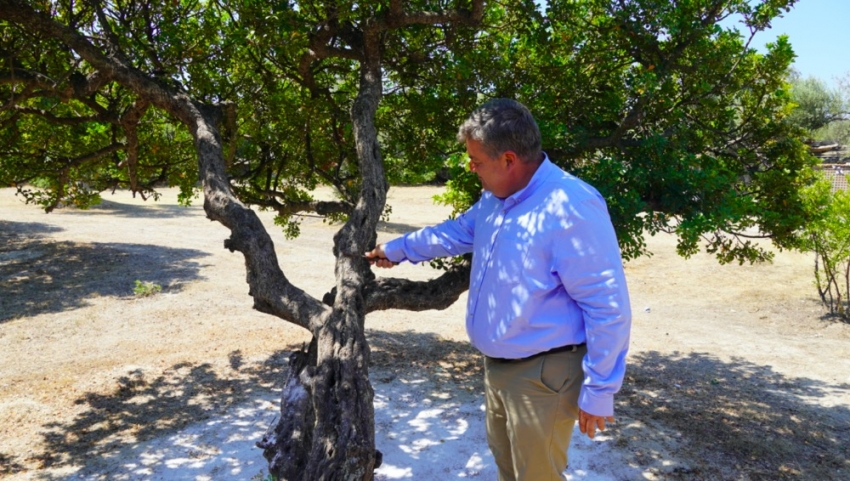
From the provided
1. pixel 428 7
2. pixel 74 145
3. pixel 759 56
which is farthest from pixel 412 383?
pixel 74 145

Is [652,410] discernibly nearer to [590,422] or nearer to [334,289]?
[334,289]

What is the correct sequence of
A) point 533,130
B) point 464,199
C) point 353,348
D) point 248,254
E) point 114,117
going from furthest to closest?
1. point 114,117
2. point 464,199
3. point 248,254
4. point 353,348
5. point 533,130

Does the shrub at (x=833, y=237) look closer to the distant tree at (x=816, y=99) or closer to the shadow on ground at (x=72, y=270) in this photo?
the shadow on ground at (x=72, y=270)

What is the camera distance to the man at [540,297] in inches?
81.3

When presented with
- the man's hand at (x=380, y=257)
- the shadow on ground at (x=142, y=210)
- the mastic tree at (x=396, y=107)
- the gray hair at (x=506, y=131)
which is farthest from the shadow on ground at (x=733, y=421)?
the shadow on ground at (x=142, y=210)

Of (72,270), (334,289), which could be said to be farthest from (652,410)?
(72,270)

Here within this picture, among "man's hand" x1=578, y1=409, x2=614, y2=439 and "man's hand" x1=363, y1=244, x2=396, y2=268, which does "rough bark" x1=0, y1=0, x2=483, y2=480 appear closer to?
"man's hand" x1=363, y1=244, x2=396, y2=268

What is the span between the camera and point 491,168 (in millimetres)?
2346

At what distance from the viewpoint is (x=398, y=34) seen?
5141 millimetres

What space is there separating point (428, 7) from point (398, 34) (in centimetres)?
67

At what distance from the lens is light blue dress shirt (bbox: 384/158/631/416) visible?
205cm

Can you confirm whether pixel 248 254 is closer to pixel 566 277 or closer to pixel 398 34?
pixel 566 277

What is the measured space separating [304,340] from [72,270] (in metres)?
6.09

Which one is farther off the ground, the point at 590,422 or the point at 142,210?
the point at 142,210
